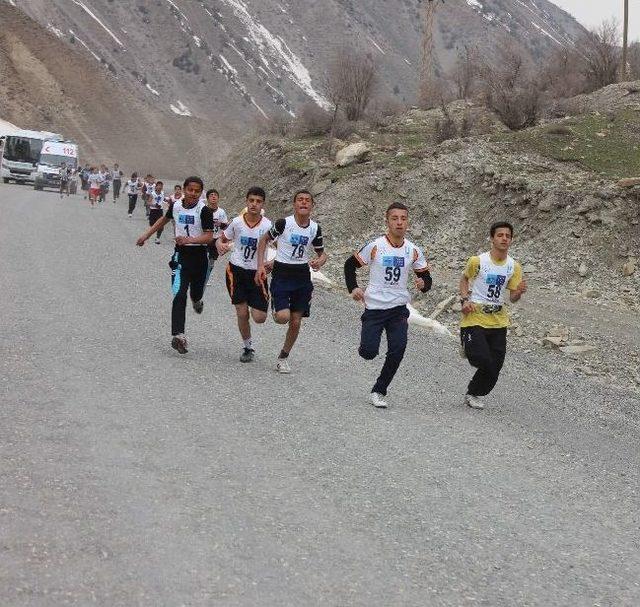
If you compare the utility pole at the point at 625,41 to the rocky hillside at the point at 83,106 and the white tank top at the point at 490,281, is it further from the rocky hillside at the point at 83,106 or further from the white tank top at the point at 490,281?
the rocky hillside at the point at 83,106

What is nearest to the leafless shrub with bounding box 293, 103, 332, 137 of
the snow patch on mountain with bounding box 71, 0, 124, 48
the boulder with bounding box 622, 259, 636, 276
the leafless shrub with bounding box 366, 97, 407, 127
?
the leafless shrub with bounding box 366, 97, 407, 127

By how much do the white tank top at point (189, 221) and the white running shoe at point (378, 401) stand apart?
288cm

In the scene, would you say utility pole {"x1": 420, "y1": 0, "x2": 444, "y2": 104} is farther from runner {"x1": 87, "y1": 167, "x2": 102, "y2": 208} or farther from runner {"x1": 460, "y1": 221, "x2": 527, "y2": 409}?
runner {"x1": 460, "y1": 221, "x2": 527, "y2": 409}

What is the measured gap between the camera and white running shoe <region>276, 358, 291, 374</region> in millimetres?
10391

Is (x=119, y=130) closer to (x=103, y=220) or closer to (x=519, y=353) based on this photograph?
(x=103, y=220)

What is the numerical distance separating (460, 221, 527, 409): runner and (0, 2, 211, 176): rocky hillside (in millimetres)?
85508

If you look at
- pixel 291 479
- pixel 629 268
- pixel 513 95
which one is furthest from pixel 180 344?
pixel 513 95

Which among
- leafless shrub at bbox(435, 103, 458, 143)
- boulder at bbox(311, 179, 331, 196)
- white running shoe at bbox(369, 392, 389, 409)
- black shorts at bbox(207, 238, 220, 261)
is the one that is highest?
leafless shrub at bbox(435, 103, 458, 143)

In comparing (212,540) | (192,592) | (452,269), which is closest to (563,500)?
(212,540)

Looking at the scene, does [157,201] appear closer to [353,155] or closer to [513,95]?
[353,155]

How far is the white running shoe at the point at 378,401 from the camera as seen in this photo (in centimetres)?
923

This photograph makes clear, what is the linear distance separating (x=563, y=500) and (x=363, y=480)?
1393mm

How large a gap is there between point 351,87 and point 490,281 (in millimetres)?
31086

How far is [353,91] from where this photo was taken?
129 ft
